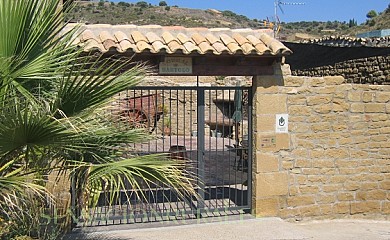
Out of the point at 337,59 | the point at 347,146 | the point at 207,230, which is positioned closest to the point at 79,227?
the point at 207,230

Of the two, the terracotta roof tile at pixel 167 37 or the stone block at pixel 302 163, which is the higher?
the terracotta roof tile at pixel 167 37

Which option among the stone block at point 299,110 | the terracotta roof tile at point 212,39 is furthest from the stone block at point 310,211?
the terracotta roof tile at point 212,39

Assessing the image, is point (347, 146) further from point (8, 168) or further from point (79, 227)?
point (8, 168)

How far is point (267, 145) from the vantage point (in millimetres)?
7055

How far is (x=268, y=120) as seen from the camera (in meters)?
7.05

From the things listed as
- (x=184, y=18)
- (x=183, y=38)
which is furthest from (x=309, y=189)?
(x=184, y=18)

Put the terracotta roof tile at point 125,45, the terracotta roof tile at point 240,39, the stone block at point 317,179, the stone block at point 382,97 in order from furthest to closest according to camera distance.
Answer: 1. the stone block at point 382,97
2. the stone block at point 317,179
3. the terracotta roof tile at point 240,39
4. the terracotta roof tile at point 125,45

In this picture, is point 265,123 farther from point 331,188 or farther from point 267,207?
point 331,188

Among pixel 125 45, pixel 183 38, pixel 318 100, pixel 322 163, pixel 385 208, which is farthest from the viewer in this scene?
pixel 385 208

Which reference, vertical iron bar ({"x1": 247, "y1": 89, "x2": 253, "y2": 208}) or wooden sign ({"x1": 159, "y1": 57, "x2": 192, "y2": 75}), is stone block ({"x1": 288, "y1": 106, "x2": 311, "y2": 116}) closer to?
vertical iron bar ({"x1": 247, "y1": 89, "x2": 253, "y2": 208})

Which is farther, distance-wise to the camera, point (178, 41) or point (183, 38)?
point (183, 38)

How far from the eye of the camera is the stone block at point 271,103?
698cm

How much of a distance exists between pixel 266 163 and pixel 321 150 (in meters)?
1.00

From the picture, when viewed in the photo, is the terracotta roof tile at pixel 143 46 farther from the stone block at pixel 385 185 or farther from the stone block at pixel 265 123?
the stone block at pixel 385 185
